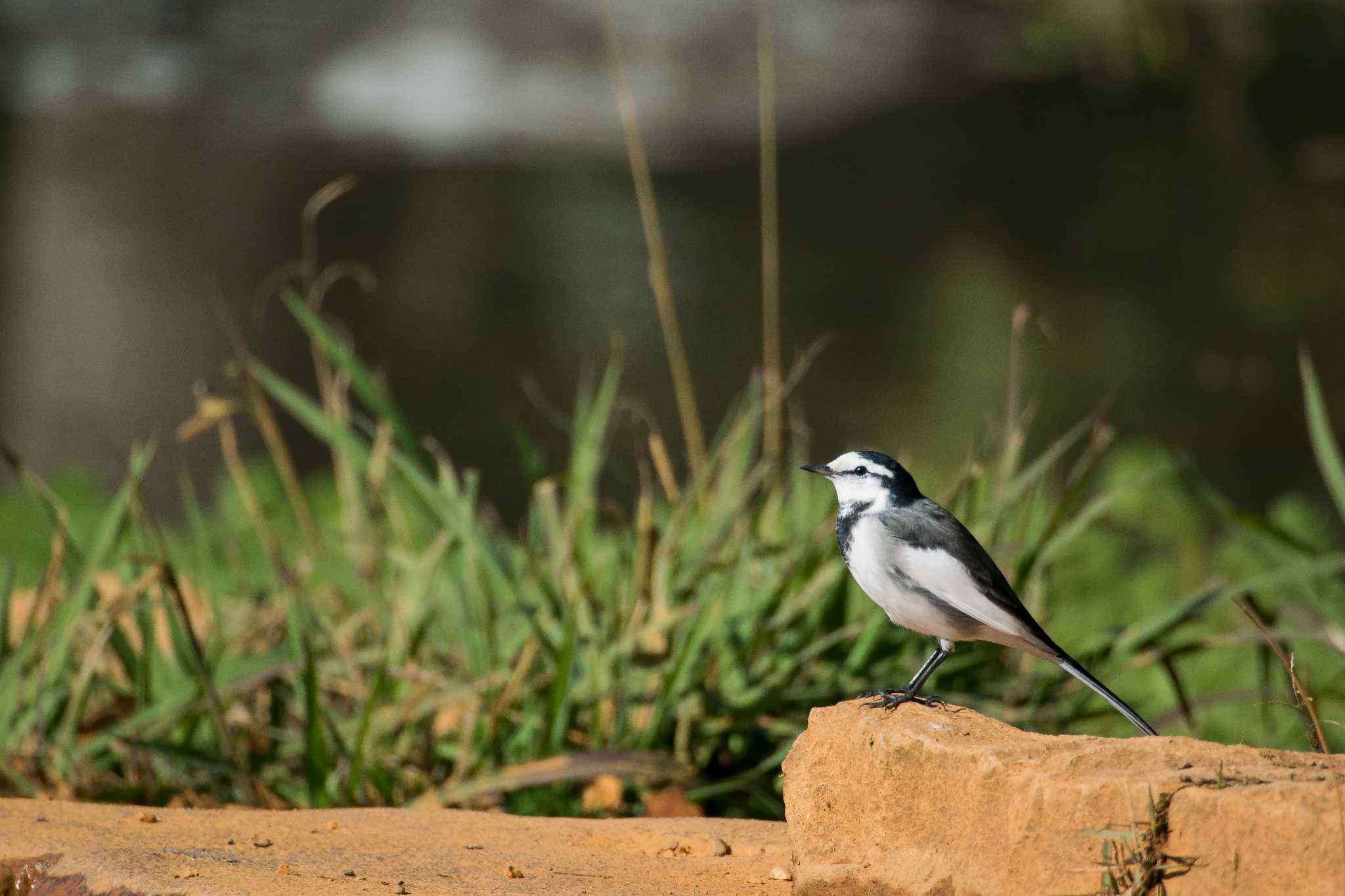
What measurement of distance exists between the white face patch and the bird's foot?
0.83 ft

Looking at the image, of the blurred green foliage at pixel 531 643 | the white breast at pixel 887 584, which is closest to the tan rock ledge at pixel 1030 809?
the white breast at pixel 887 584

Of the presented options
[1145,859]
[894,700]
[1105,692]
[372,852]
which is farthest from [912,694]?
[372,852]

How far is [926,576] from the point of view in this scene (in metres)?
2.12

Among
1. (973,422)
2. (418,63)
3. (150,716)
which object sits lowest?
(973,422)

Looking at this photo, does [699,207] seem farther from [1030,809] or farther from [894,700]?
[1030,809]

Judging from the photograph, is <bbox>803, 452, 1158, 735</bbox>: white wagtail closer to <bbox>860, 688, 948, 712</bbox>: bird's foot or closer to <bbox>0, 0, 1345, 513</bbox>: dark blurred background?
<bbox>860, 688, 948, 712</bbox>: bird's foot

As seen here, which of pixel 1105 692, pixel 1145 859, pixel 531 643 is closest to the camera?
pixel 1145 859

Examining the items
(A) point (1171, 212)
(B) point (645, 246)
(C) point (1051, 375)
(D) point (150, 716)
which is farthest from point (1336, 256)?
(D) point (150, 716)

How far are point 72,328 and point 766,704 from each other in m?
7.81

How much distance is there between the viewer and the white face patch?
2221mm

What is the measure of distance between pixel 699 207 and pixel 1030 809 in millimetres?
11043

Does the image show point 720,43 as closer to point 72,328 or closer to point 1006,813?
point 72,328

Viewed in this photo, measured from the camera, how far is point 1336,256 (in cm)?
1094

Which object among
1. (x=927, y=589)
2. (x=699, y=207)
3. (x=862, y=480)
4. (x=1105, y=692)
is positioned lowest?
(x=699, y=207)
